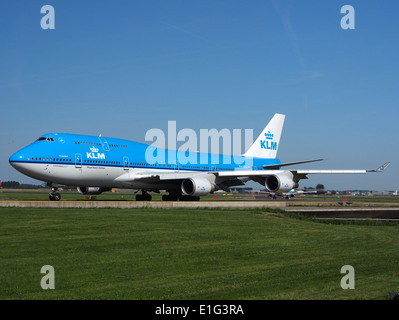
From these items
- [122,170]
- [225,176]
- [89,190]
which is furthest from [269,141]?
[89,190]

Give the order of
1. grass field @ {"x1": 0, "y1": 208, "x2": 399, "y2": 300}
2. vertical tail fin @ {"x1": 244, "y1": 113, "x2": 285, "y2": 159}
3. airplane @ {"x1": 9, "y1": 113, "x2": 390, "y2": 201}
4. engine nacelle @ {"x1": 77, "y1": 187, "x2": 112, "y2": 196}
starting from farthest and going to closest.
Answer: vertical tail fin @ {"x1": 244, "y1": 113, "x2": 285, "y2": 159} → engine nacelle @ {"x1": 77, "y1": 187, "x2": 112, "y2": 196} → airplane @ {"x1": 9, "y1": 113, "x2": 390, "y2": 201} → grass field @ {"x1": 0, "y1": 208, "x2": 399, "y2": 300}

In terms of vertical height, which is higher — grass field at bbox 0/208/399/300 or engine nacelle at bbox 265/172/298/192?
engine nacelle at bbox 265/172/298/192

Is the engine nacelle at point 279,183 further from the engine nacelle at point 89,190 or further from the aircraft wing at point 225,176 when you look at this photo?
the engine nacelle at point 89,190

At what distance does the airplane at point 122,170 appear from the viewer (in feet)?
111

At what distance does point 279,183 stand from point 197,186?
6.70 metres

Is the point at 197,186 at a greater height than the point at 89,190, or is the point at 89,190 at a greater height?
the point at 197,186

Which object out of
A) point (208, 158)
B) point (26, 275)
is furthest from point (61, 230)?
point (208, 158)

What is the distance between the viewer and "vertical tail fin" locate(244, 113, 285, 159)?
5281 centimetres

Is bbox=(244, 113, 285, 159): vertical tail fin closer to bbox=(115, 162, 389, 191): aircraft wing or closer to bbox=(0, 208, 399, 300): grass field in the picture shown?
bbox=(115, 162, 389, 191): aircraft wing

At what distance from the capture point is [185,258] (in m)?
13.6

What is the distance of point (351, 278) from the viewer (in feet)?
37.1

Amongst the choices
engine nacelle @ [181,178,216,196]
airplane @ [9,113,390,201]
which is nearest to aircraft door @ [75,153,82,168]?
airplane @ [9,113,390,201]

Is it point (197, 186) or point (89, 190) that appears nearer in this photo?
point (197, 186)

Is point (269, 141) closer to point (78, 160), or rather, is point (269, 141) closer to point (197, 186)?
point (197, 186)
